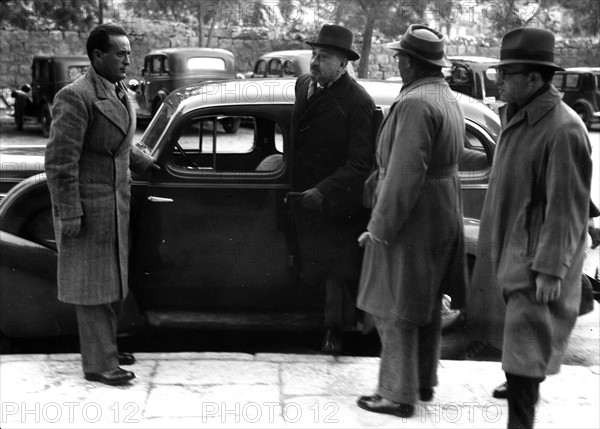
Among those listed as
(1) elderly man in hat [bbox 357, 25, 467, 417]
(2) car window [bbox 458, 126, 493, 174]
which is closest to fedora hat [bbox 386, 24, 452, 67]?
(1) elderly man in hat [bbox 357, 25, 467, 417]

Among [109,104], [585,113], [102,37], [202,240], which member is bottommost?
[585,113]

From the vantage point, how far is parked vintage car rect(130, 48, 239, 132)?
1941 cm

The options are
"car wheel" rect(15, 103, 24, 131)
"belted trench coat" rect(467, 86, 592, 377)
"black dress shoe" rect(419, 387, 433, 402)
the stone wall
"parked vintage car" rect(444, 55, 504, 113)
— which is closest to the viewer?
"belted trench coat" rect(467, 86, 592, 377)

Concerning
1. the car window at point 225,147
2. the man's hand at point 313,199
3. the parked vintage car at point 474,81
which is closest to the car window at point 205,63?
the parked vintage car at point 474,81

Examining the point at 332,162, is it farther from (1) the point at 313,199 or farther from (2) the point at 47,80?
(2) the point at 47,80

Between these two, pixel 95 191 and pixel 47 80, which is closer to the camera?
pixel 95 191

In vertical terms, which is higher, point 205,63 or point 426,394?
point 205,63

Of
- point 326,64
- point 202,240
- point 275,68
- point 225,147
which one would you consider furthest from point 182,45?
point 326,64

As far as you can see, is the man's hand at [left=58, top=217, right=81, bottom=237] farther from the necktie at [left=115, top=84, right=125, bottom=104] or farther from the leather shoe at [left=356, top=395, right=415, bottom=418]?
the leather shoe at [left=356, top=395, right=415, bottom=418]

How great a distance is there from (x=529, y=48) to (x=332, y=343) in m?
2.27

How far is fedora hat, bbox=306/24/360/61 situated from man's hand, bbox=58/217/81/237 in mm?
1604

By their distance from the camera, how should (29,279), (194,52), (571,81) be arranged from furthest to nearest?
1. (571,81)
2. (194,52)
3. (29,279)

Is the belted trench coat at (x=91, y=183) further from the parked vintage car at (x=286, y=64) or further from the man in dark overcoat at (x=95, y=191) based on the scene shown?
the parked vintage car at (x=286, y=64)

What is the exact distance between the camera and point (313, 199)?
4.74 m
